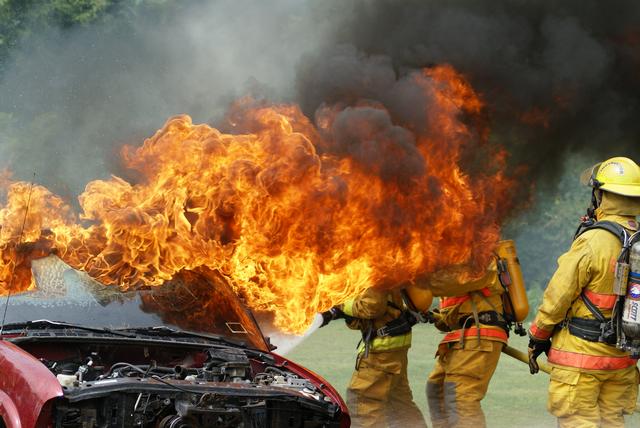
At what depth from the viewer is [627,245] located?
21.7ft

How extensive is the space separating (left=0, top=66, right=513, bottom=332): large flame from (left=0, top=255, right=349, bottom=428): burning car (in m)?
0.28

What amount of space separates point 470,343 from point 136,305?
332cm

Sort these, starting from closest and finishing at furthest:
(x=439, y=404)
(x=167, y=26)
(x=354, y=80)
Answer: (x=354, y=80)
(x=439, y=404)
(x=167, y=26)

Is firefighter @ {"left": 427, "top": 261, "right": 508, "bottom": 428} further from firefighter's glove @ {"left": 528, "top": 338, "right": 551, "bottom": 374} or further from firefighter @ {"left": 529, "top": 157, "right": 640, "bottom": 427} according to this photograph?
firefighter @ {"left": 529, "top": 157, "right": 640, "bottom": 427}

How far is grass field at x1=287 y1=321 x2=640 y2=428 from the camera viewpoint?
10438 millimetres

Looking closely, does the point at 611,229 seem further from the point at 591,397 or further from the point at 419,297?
the point at 419,297

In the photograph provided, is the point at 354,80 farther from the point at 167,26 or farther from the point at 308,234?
the point at 167,26

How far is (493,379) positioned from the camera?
43.0ft

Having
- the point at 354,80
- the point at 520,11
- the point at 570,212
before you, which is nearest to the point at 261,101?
the point at 354,80

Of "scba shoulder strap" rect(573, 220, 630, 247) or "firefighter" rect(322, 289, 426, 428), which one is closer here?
"scba shoulder strap" rect(573, 220, 630, 247)

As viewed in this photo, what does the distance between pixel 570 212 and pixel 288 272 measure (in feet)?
57.0

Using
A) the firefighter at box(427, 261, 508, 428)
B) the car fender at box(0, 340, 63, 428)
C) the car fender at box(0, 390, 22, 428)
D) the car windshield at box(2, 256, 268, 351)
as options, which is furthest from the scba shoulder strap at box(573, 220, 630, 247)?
the car fender at box(0, 390, 22, 428)

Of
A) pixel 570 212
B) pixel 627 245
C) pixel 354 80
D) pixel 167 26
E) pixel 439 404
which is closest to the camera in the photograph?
pixel 627 245

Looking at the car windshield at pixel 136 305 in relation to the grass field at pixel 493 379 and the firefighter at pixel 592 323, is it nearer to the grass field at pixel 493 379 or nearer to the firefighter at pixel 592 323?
the firefighter at pixel 592 323
